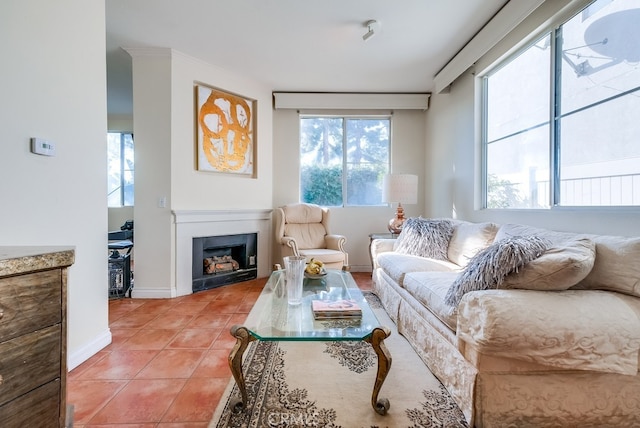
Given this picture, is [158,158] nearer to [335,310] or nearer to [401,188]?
[335,310]

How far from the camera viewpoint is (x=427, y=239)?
2684 millimetres

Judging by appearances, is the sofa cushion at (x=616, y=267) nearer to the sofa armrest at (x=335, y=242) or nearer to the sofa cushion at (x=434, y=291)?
the sofa cushion at (x=434, y=291)

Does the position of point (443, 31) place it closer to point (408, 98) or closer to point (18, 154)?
point (408, 98)

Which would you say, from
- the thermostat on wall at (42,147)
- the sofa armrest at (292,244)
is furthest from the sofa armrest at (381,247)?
the thermostat on wall at (42,147)

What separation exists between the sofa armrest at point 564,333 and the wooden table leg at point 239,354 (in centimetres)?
98

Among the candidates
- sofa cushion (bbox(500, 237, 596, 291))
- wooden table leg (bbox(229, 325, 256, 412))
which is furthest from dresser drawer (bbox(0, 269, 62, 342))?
sofa cushion (bbox(500, 237, 596, 291))

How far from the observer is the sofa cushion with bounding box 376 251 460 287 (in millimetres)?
2242

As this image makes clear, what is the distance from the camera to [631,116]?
1.59 metres

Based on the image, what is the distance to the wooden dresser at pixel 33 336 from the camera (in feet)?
2.77

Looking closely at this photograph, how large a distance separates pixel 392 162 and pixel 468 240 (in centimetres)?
216

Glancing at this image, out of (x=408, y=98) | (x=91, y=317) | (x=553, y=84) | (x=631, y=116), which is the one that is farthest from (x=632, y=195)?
(x=91, y=317)

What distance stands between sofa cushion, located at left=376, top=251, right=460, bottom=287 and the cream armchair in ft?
3.16

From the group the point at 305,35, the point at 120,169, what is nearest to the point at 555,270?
the point at 305,35

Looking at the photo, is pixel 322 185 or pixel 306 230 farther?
pixel 322 185
